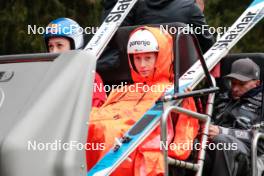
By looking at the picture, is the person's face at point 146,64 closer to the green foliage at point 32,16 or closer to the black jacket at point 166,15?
the black jacket at point 166,15

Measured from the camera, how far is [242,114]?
5.57 metres

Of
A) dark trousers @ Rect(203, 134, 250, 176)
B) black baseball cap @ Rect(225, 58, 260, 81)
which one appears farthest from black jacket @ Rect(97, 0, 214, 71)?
dark trousers @ Rect(203, 134, 250, 176)

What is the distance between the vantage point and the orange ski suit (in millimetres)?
4387

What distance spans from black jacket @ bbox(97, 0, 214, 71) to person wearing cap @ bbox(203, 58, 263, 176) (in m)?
0.46

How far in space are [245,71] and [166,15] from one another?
0.91 meters

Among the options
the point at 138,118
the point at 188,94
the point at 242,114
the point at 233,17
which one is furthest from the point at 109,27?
the point at 233,17

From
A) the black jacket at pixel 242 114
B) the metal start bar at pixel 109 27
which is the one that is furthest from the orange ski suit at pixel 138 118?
the metal start bar at pixel 109 27

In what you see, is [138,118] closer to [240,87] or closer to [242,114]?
[242,114]

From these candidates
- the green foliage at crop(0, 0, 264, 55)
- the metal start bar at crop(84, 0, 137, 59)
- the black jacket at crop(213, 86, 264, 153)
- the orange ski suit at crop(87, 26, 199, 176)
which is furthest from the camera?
the green foliage at crop(0, 0, 264, 55)

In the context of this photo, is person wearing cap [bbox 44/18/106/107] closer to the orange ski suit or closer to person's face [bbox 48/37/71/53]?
person's face [bbox 48/37/71/53]

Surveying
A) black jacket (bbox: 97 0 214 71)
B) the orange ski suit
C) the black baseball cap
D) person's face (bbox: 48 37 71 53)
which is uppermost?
black jacket (bbox: 97 0 214 71)

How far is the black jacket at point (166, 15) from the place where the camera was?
614 centimetres

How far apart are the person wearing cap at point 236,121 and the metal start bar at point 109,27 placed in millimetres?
993

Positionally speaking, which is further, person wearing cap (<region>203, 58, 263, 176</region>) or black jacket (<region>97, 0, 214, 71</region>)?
black jacket (<region>97, 0, 214, 71</region>)
